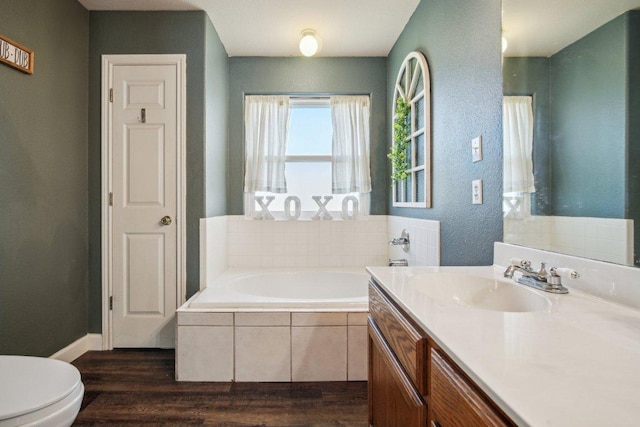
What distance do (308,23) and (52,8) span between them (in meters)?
1.65

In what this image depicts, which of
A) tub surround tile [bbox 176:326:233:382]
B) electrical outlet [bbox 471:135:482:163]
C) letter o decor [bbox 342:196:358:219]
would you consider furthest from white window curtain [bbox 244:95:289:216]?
electrical outlet [bbox 471:135:482:163]

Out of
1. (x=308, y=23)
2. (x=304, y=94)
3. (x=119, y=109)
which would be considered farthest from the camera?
(x=304, y=94)

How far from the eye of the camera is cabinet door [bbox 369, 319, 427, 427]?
79 cm

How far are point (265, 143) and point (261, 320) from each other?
1.64 meters

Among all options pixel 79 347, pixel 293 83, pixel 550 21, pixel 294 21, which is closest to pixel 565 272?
pixel 550 21

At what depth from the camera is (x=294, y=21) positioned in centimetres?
238

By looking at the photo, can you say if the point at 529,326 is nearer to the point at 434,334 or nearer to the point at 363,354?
the point at 434,334

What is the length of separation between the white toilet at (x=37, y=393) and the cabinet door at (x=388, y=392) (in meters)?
1.00

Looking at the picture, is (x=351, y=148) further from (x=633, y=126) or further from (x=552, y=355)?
(x=552, y=355)

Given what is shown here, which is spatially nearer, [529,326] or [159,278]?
[529,326]

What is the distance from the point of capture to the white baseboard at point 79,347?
6.62 feet

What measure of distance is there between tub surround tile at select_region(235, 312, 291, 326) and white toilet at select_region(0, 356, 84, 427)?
0.87 metres

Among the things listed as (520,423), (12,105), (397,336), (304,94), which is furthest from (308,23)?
(520,423)

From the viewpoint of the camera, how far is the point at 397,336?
92cm
